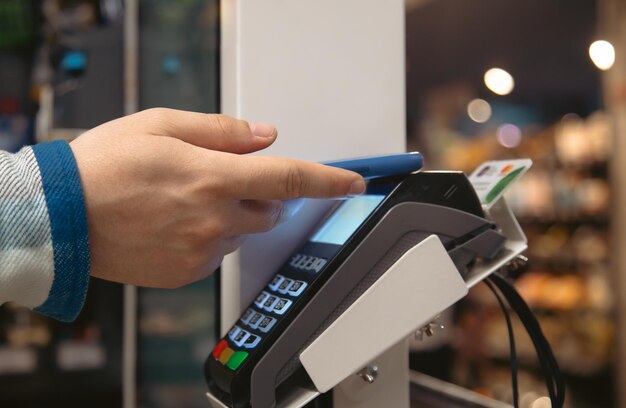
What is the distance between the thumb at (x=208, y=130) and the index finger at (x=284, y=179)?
1.5 inches

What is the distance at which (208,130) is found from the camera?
527 mm

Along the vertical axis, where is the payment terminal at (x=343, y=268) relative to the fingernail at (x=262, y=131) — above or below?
below

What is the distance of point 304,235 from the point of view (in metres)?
0.71

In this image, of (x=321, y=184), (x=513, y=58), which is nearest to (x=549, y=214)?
(x=513, y=58)

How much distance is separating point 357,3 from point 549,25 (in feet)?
10.5

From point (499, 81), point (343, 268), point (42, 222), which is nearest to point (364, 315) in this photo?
point (343, 268)

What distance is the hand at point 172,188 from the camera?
1.60 ft

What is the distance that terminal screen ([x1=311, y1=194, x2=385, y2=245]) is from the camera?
1.96ft

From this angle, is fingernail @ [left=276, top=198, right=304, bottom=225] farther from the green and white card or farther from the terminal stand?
the green and white card

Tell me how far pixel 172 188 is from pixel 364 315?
0.20 m

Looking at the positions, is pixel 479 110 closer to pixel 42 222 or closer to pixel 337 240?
pixel 337 240

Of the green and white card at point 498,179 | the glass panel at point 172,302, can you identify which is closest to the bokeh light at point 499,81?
the glass panel at point 172,302

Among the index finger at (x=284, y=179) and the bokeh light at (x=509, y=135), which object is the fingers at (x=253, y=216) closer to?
the index finger at (x=284, y=179)

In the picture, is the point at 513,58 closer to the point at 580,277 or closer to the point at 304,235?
the point at 580,277
